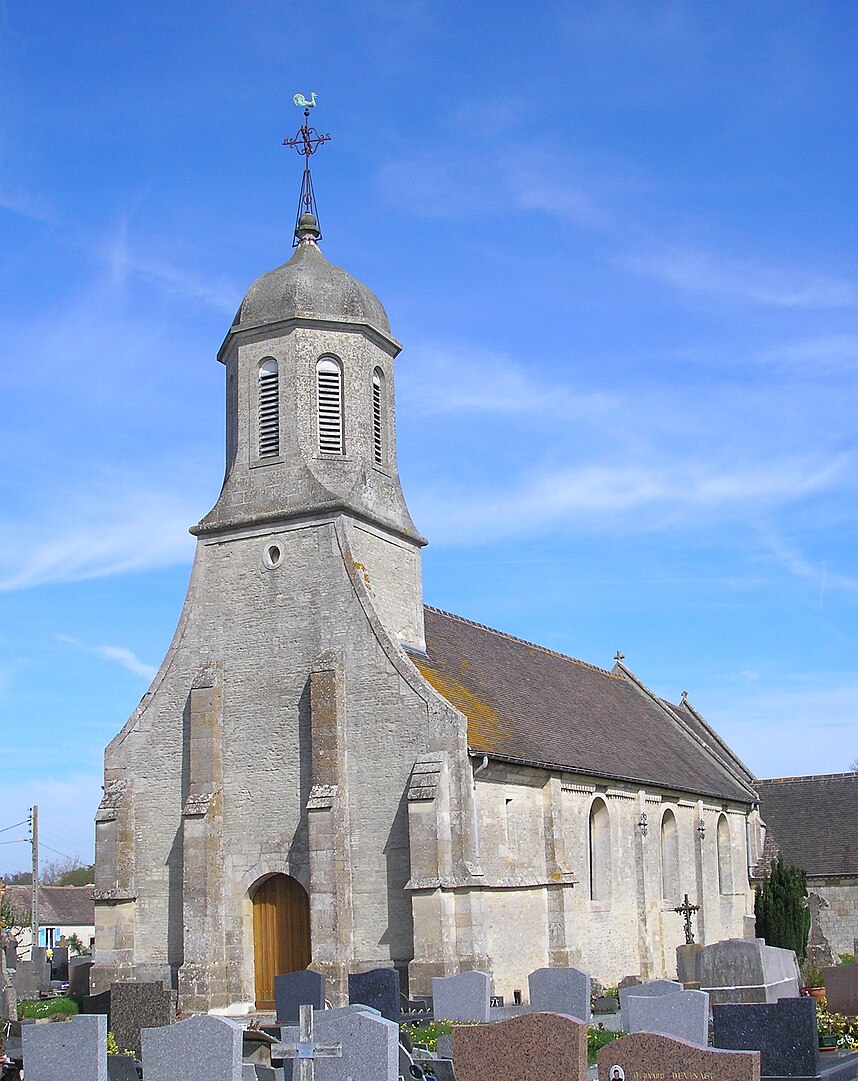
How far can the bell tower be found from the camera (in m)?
25.1

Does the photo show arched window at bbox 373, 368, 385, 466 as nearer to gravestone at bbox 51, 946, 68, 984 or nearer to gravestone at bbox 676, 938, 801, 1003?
gravestone at bbox 676, 938, 801, 1003

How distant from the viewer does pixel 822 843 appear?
4241 centimetres

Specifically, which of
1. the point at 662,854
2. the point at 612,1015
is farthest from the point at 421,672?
the point at 662,854

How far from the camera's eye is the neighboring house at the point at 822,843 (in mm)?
40219

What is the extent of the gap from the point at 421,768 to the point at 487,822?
6.87ft

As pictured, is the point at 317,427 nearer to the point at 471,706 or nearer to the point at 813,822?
the point at 471,706

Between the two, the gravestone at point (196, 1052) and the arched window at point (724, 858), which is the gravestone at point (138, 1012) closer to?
the gravestone at point (196, 1052)

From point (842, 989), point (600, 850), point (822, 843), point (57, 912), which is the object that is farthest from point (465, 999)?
point (57, 912)

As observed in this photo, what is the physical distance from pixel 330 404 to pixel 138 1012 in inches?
513

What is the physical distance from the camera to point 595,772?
2756 cm

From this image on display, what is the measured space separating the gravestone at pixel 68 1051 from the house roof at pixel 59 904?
50.0 m

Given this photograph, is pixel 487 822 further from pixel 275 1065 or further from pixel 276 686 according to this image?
pixel 275 1065

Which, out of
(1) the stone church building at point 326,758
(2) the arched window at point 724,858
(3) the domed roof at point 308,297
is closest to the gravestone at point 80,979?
(1) the stone church building at point 326,758

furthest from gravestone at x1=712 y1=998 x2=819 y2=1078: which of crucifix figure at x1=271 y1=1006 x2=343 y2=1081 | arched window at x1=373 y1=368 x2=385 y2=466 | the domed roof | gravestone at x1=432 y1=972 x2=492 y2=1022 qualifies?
the domed roof
